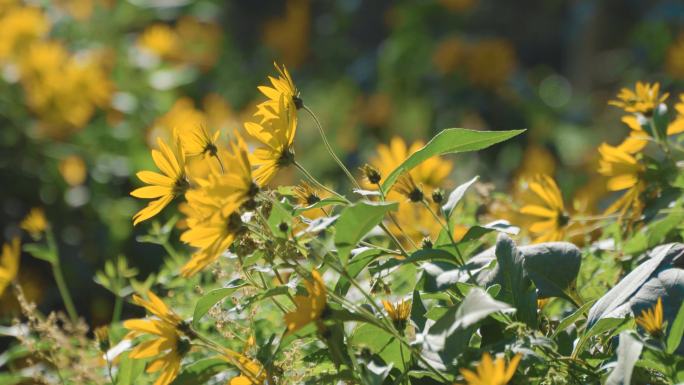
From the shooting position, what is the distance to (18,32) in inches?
134

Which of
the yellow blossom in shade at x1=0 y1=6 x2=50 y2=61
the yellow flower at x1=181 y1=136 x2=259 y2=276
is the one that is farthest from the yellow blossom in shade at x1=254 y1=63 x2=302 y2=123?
the yellow blossom in shade at x1=0 y1=6 x2=50 y2=61

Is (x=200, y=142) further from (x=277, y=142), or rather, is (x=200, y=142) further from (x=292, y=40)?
(x=292, y=40)

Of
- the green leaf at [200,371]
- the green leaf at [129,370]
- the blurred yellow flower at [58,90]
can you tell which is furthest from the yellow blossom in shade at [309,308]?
the blurred yellow flower at [58,90]

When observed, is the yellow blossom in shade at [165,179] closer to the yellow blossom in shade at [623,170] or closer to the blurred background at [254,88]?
the yellow blossom in shade at [623,170]

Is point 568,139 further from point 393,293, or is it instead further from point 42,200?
point 393,293

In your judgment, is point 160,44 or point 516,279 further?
point 160,44

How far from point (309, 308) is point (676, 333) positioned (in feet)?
1.03

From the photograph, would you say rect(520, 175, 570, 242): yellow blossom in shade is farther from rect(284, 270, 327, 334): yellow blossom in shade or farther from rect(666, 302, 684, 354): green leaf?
rect(284, 270, 327, 334): yellow blossom in shade

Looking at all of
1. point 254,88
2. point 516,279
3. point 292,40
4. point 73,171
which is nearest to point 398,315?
point 516,279

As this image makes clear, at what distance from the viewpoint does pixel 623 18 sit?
20.4 feet

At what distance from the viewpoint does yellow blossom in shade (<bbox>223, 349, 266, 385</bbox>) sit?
2.80 feet

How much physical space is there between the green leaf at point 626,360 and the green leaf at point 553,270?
227mm

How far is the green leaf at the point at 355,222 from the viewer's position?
2.61ft

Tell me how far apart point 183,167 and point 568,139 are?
3.57m
